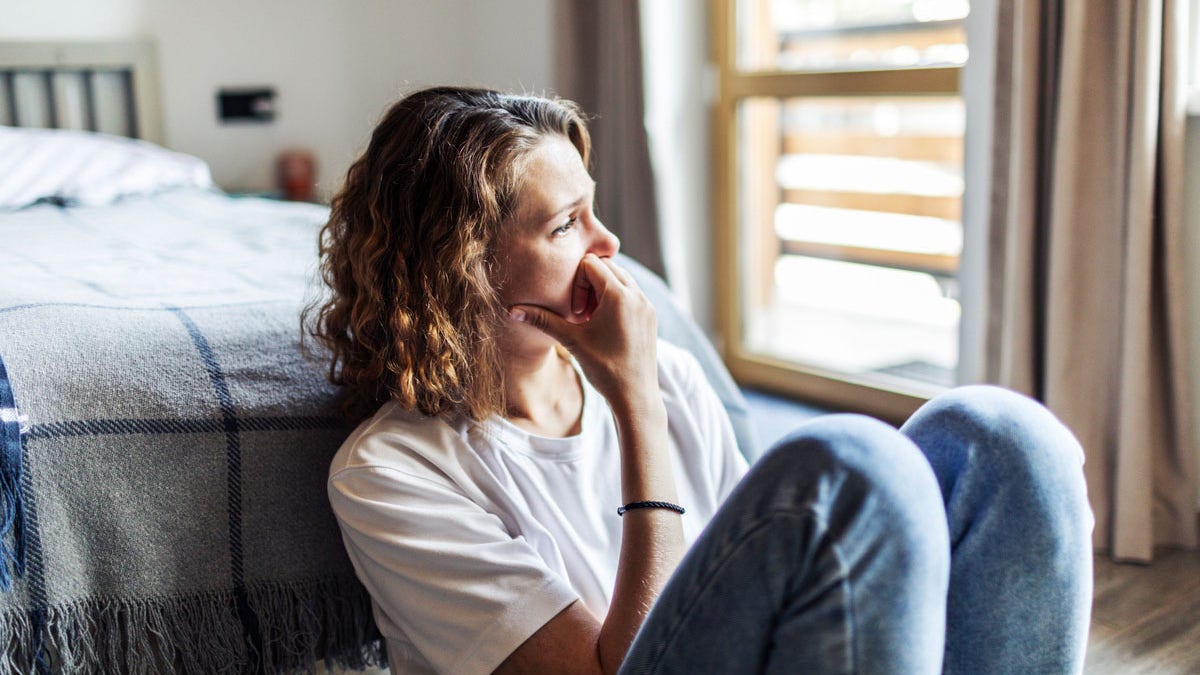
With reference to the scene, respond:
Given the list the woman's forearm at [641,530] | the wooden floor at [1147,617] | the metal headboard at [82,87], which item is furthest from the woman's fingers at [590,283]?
the metal headboard at [82,87]

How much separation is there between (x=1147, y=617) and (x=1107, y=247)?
25.1 inches

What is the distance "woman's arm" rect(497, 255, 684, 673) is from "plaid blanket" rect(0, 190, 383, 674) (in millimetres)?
277

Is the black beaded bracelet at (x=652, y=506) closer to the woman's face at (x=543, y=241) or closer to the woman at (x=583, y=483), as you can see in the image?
the woman at (x=583, y=483)

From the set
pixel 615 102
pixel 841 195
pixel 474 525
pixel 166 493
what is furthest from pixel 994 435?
pixel 615 102

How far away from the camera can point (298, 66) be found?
3355 millimetres

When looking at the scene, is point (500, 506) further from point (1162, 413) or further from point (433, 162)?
point (1162, 413)

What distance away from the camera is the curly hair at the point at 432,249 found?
98cm

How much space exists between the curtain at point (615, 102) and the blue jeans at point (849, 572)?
89.3 inches

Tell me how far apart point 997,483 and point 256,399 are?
692mm

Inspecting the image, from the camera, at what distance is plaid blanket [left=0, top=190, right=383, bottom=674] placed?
94 cm

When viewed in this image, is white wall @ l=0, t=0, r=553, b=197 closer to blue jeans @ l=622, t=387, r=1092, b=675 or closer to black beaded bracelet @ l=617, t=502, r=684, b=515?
black beaded bracelet @ l=617, t=502, r=684, b=515

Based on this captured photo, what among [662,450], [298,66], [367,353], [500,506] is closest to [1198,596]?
[662,450]

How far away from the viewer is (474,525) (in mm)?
910

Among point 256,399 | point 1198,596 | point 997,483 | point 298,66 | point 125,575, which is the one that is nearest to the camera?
point 997,483
